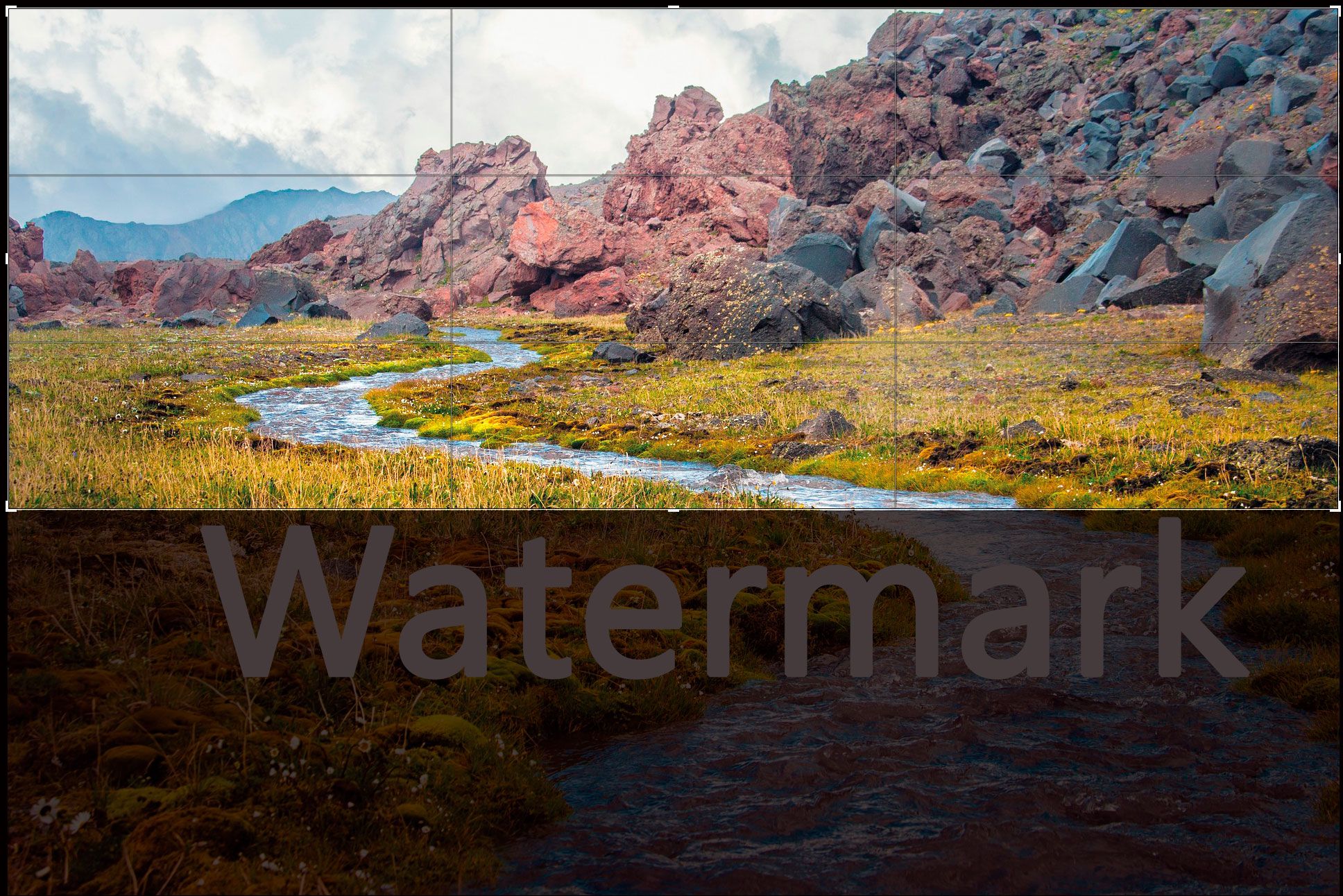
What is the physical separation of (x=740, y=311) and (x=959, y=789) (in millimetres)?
7876

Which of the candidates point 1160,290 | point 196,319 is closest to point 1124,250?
point 1160,290

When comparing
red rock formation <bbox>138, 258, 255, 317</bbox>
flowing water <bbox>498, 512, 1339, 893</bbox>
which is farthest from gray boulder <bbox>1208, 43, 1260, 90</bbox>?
red rock formation <bbox>138, 258, 255, 317</bbox>

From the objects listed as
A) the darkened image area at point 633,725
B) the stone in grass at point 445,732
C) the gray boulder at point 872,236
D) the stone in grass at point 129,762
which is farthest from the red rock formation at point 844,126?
the stone in grass at point 129,762

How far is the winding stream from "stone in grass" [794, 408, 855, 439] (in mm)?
509

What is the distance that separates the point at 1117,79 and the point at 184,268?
1069cm

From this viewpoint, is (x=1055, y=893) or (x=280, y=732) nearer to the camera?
(x=1055, y=893)

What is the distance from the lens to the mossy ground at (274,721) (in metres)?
4.49

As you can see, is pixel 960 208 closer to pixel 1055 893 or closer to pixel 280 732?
pixel 1055 893

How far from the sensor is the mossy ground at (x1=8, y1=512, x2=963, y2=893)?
4492 millimetres

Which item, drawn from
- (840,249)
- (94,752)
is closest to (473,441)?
(840,249)

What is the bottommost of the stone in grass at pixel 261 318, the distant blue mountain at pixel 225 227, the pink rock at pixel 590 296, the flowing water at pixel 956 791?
the flowing water at pixel 956 791

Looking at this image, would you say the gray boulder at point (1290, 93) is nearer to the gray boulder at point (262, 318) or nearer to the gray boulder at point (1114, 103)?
the gray boulder at point (1114, 103)

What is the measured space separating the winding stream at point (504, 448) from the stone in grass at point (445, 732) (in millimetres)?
5221

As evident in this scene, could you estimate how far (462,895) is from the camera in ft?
15.3
